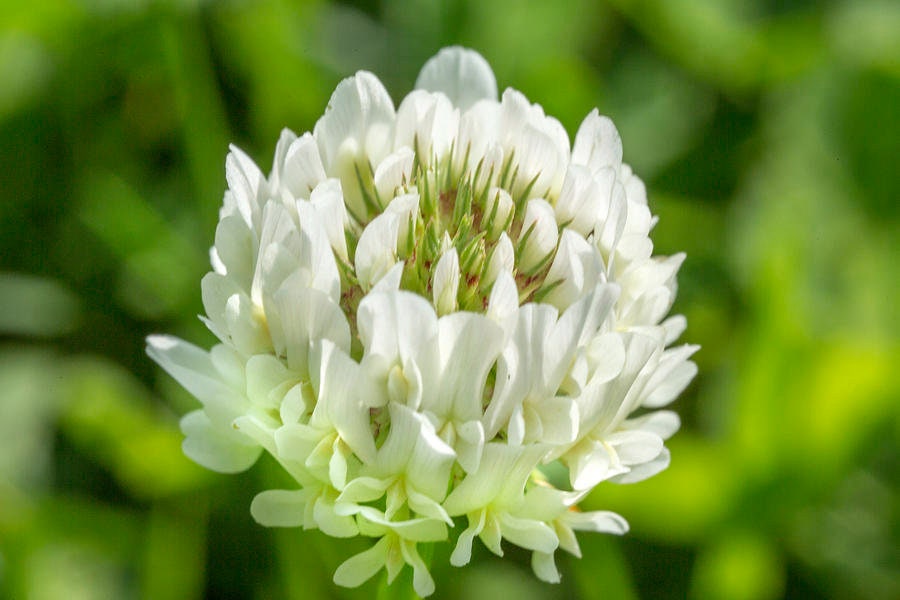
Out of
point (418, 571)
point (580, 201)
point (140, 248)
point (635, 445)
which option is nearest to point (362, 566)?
point (418, 571)

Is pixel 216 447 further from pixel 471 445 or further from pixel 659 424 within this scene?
pixel 659 424

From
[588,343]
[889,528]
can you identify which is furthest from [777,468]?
[588,343]

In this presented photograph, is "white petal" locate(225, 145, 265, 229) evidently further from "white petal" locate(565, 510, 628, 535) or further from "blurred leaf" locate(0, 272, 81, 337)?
"blurred leaf" locate(0, 272, 81, 337)

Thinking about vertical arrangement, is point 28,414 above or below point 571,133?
below

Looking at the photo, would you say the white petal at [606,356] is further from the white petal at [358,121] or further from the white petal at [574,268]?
the white petal at [358,121]

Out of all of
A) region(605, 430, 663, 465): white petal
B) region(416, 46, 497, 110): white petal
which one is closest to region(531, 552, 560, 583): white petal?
region(605, 430, 663, 465): white petal
